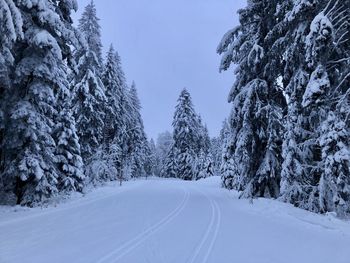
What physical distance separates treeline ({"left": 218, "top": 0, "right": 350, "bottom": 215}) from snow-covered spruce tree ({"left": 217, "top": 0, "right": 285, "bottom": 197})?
0.06m

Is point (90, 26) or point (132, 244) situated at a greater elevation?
point (90, 26)

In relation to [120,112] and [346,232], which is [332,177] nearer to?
[346,232]

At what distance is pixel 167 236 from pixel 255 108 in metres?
13.1

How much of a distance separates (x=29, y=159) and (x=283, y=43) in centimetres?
1219

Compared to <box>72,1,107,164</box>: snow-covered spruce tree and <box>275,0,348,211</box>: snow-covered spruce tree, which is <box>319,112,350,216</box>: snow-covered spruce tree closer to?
<box>275,0,348,211</box>: snow-covered spruce tree

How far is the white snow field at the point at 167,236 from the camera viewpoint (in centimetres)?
796

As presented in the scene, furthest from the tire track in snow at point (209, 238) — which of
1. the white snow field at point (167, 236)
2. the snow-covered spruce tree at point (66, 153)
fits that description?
the snow-covered spruce tree at point (66, 153)

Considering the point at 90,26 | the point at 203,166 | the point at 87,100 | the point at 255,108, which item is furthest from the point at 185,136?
the point at 255,108

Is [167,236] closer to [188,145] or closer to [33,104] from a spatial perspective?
[33,104]

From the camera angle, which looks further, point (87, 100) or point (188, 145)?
point (188, 145)

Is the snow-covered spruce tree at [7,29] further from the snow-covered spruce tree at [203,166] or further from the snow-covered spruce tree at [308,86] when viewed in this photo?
the snow-covered spruce tree at [203,166]

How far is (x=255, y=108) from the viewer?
70.9 ft

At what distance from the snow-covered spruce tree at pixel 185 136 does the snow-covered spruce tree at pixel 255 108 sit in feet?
127

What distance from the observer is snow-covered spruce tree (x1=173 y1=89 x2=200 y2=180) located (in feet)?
204
